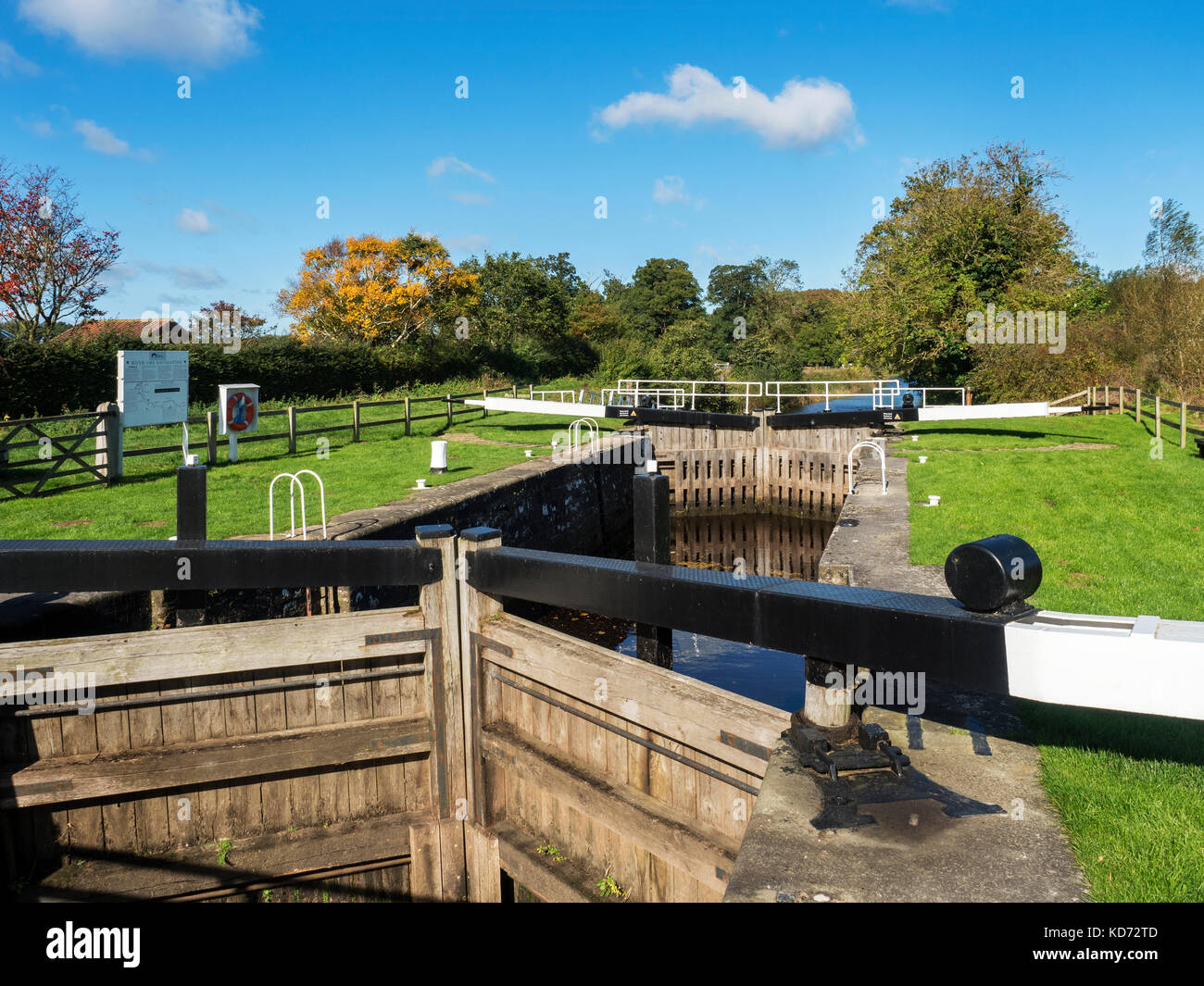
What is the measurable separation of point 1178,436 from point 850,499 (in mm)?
11009

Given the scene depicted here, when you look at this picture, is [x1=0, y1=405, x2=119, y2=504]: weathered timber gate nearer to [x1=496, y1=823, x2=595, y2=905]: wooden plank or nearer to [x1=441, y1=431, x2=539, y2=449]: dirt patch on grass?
[x1=441, y1=431, x2=539, y2=449]: dirt patch on grass

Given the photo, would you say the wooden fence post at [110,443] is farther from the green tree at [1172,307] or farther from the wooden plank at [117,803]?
the green tree at [1172,307]

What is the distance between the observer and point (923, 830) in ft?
9.96

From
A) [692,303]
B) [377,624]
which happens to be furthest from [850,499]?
[692,303]

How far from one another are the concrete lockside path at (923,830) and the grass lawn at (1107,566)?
13cm

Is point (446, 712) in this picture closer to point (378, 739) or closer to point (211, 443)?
point (378, 739)

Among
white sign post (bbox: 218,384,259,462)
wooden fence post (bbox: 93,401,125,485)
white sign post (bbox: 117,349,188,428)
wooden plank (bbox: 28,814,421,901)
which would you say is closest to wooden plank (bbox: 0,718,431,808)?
wooden plank (bbox: 28,814,421,901)

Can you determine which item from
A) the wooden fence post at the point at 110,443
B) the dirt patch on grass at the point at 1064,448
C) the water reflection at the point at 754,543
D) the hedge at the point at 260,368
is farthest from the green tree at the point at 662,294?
the wooden fence post at the point at 110,443

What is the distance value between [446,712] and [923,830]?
2.89m

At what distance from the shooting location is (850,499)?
12.5m

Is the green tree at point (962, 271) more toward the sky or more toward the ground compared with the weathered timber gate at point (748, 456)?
more toward the sky

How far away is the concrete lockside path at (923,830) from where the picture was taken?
270cm

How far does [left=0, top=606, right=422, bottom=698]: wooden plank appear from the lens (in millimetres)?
4609

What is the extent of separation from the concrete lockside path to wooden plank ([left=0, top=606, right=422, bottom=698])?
258 centimetres
